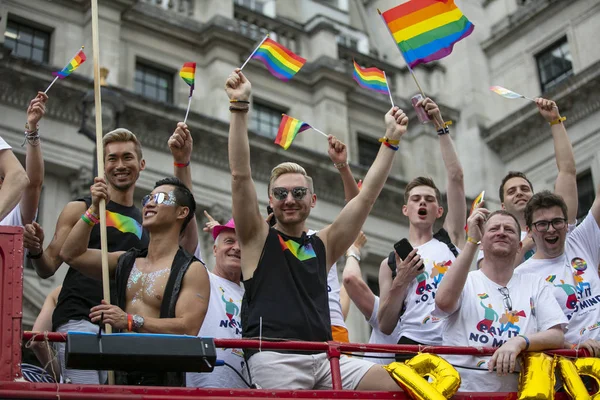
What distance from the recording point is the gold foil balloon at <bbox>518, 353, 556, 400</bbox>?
7.33 m

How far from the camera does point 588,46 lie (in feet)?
89.1

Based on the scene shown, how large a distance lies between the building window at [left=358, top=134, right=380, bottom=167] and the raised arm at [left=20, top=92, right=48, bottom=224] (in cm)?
1930

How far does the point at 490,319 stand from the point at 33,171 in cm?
386

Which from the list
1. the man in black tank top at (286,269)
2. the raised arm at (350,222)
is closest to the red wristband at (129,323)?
the man in black tank top at (286,269)

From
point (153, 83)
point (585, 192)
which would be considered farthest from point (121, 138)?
point (585, 192)

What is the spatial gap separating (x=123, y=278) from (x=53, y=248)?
0.91 m

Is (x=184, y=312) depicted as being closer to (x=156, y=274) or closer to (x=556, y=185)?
(x=156, y=274)

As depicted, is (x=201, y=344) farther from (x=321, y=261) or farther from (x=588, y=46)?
(x=588, y=46)

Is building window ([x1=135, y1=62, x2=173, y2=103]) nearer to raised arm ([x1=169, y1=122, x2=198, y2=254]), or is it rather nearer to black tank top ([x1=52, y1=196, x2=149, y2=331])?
raised arm ([x1=169, y1=122, x2=198, y2=254])

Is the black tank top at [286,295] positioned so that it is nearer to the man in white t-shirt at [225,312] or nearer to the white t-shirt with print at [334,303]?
the man in white t-shirt at [225,312]

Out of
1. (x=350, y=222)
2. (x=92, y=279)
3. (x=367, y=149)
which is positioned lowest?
(x=92, y=279)

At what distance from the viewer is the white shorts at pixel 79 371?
7.76 metres

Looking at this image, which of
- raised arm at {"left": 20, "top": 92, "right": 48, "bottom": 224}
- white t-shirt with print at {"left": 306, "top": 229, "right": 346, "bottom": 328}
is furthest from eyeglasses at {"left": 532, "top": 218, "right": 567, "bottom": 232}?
raised arm at {"left": 20, "top": 92, "right": 48, "bottom": 224}

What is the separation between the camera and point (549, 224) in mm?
8812
